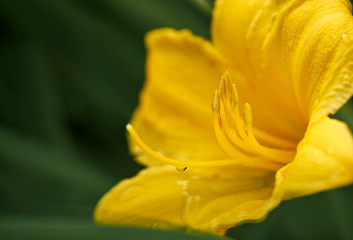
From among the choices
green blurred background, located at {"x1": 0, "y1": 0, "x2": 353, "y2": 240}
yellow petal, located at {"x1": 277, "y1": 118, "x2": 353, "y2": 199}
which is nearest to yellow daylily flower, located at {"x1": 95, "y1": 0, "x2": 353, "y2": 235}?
yellow petal, located at {"x1": 277, "y1": 118, "x2": 353, "y2": 199}

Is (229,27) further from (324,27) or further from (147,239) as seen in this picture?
(147,239)

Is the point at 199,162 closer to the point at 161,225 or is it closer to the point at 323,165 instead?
the point at 161,225

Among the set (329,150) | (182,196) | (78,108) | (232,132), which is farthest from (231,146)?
(78,108)

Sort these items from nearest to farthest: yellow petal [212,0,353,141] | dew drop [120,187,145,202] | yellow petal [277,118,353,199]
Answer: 1. yellow petal [277,118,353,199]
2. yellow petal [212,0,353,141]
3. dew drop [120,187,145,202]

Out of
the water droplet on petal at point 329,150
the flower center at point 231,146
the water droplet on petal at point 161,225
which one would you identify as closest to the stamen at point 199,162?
the flower center at point 231,146

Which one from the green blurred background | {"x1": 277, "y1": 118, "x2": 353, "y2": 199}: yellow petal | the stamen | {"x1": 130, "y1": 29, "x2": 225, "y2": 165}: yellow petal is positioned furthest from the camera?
the green blurred background

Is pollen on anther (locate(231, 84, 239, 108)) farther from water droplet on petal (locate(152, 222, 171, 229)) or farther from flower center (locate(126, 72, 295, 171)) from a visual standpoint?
water droplet on petal (locate(152, 222, 171, 229))

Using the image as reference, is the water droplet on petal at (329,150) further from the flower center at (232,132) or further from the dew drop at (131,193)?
the dew drop at (131,193)
